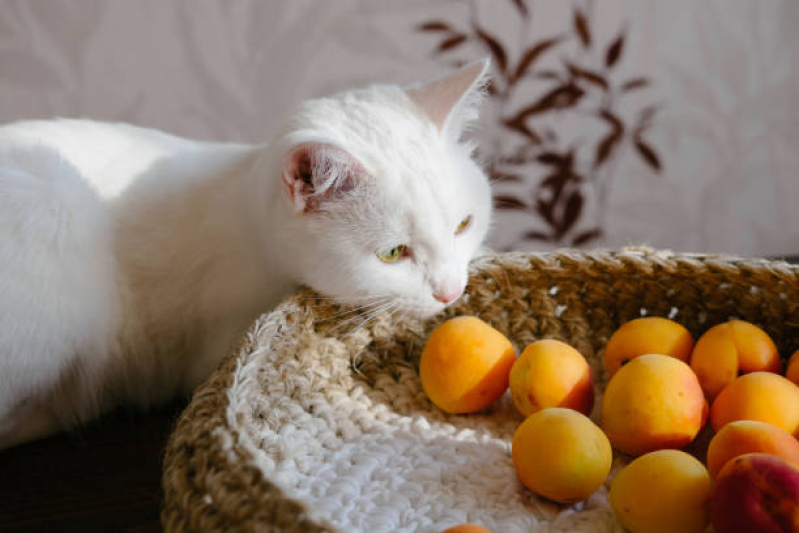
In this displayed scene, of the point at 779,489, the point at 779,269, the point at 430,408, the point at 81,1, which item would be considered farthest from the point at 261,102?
the point at 779,489

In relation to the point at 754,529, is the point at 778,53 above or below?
above

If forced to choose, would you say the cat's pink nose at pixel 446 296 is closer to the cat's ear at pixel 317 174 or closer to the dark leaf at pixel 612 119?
the cat's ear at pixel 317 174

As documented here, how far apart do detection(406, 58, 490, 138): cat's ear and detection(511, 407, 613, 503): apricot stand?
42 cm

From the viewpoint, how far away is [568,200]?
1741mm

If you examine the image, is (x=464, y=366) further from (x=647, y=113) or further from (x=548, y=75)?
(x=647, y=113)

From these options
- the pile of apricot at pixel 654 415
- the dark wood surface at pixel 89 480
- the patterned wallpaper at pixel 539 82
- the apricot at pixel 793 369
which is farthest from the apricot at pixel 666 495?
the patterned wallpaper at pixel 539 82

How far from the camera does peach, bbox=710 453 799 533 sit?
1.55 ft

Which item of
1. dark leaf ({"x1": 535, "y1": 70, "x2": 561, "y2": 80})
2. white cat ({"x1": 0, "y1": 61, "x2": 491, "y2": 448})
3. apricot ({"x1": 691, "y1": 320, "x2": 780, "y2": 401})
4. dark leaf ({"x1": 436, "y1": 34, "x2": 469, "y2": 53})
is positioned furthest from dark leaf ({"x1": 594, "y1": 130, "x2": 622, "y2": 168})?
apricot ({"x1": 691, "y1": 320, "x2": 780, "y2": 401})

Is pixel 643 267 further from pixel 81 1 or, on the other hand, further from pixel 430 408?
pixel 81 1

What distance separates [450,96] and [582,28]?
965mm

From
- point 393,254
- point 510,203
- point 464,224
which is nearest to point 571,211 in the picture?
point 510,203

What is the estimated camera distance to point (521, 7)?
1.57 meters

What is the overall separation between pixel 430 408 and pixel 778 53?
159 centimetres

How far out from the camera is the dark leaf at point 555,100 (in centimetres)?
164
